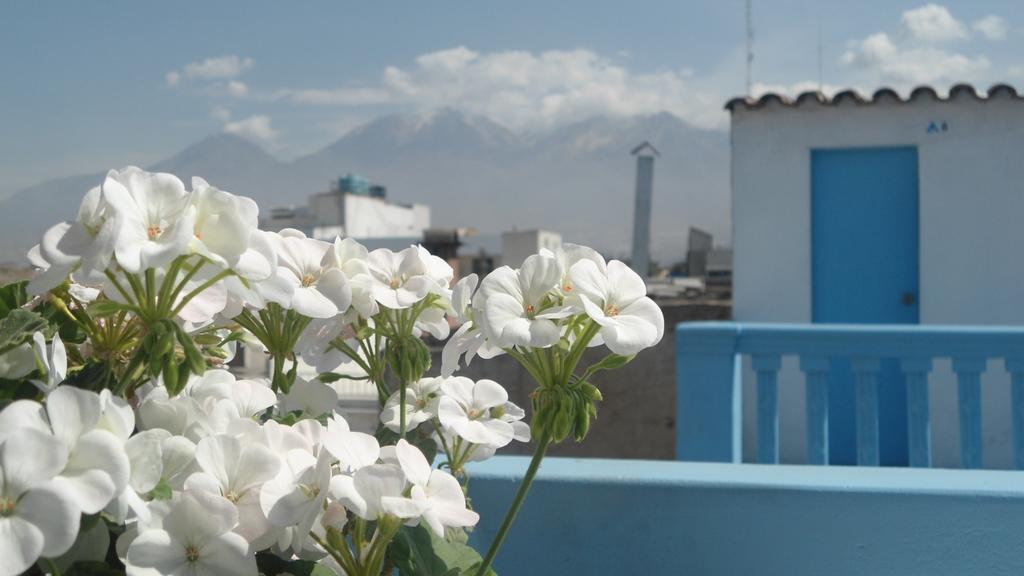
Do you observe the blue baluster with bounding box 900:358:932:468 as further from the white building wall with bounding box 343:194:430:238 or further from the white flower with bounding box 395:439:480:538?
the white building wall with bounding box 343:194:430:238

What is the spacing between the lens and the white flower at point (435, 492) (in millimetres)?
854

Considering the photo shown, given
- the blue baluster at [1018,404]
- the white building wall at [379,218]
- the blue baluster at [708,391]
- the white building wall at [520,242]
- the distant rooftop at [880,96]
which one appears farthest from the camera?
the white building wall at [379,218]

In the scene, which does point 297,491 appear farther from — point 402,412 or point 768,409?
point 768,409

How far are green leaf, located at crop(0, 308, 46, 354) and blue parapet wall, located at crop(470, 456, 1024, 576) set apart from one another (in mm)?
946

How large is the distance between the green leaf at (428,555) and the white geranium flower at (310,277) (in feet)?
0.78

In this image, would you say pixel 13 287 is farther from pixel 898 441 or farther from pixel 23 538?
pixel 898 441

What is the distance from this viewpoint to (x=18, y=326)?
791 millimetres

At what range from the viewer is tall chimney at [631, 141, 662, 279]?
1231 centimetres

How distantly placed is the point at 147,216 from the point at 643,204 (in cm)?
1206

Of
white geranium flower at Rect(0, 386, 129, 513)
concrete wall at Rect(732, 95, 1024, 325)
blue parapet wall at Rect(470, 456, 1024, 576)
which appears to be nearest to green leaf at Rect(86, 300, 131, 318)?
white geranium flower at Rect(0, 386, 129, 513)

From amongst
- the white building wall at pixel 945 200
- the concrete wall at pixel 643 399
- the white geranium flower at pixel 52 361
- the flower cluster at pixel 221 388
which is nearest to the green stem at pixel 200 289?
the flower cluster at pixel 221 388

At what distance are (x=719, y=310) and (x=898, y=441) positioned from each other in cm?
168

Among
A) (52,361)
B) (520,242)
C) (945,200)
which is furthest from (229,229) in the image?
(520,242)

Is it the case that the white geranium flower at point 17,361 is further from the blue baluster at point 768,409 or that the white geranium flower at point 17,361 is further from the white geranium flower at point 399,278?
the blue baluster at point 768,409
